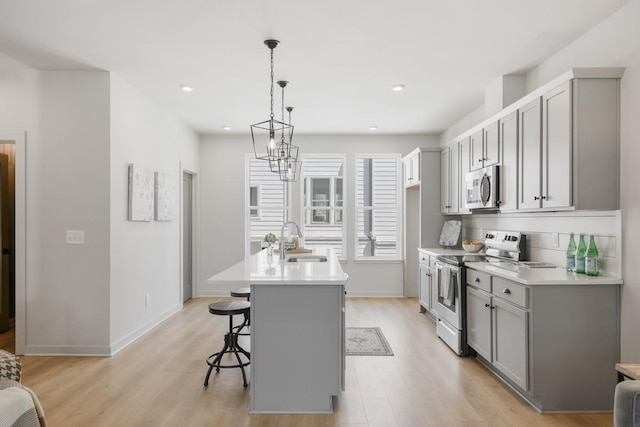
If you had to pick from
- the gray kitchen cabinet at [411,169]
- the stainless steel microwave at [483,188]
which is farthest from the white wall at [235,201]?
the stainless steel microwave at [483,188]

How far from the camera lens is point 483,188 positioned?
400 cm

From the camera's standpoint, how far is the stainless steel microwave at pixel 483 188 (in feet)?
12.5

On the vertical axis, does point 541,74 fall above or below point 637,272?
above

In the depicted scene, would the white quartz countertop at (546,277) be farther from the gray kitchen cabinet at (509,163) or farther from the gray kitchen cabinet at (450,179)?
the gray kitchen cabinet at (450,179)

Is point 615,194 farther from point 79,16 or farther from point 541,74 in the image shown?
point 79,16

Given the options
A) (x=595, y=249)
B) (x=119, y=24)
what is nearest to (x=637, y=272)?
(x=595, y=249)

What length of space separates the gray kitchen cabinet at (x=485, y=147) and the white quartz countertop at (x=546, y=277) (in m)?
1.10

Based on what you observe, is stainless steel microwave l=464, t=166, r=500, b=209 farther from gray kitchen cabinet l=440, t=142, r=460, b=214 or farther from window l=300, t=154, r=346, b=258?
window l=300, t=154, r=346, b=258

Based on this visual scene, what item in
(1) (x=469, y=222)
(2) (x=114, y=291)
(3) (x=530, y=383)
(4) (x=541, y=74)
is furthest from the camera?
(1) (x=469, y=222)

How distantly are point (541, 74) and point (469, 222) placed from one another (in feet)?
7.03

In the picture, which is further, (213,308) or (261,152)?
(261,152)

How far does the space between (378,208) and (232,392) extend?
4360mm

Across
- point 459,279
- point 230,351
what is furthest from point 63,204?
point 459,279

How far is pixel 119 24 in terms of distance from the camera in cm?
298
